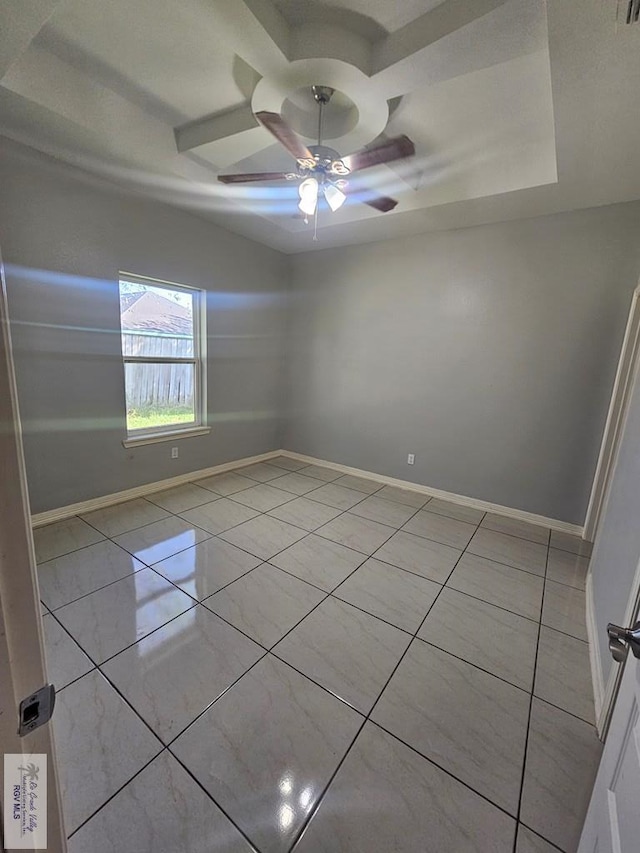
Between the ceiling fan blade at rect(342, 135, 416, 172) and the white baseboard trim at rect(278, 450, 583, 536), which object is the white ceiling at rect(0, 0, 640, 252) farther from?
the white baseboard trim at rect(278, 450, 583, 536)

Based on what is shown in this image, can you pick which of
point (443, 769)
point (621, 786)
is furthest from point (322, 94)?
point (443, 769)

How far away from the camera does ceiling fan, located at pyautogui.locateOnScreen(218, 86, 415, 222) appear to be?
5.58ft

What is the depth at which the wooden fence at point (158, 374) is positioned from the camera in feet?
10.3

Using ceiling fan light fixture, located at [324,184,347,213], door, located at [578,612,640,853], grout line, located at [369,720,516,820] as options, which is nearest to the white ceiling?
ceiling fan light fixture, located at [324,184,347,213]

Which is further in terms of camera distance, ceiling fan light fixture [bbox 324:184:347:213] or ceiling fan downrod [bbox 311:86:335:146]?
ceiling fan light fixture [bbox 324:184:347:213]

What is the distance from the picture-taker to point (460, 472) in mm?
3459

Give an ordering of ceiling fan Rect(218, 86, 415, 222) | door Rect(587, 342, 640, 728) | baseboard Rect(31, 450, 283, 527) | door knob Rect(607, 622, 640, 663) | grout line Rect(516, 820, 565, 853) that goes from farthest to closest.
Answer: baseboard Rect(31, 450, 283, 527) → ceiling fan Rect(218, 86, 415, 222) → door Rect(587, 342, 640, 728) → grout line Rect(516, 820, 565, 853) → door knob Rect(607, 622, 640, 663)

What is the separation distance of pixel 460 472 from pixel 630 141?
8.52 ft

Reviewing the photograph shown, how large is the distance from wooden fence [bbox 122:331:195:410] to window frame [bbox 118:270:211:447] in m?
0.04

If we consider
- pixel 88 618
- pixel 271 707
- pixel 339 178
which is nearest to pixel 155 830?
pixel 271 707

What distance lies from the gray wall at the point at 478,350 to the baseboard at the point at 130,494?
1.24 metres

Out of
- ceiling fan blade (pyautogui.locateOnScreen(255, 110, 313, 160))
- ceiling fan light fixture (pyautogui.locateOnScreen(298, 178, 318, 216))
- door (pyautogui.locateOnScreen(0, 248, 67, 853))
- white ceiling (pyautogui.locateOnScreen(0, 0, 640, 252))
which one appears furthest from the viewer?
ceiling fan light fixture (pyautogui.locateOnScreen(298, 178, 318, 216))

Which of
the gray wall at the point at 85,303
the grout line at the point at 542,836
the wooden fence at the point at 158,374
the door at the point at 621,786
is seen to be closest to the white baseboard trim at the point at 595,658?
the grout line at the point at 542,836

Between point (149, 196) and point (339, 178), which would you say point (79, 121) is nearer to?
point (149, 196)
